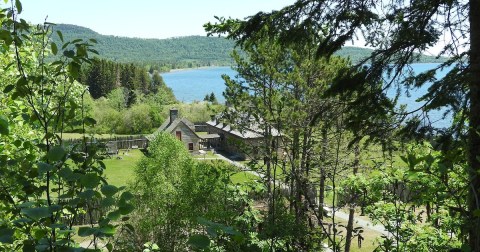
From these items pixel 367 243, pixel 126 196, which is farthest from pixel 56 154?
pixel 367 243

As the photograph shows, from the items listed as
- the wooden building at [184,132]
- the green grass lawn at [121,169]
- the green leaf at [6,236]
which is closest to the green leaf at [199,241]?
the green leaf at [6,236]

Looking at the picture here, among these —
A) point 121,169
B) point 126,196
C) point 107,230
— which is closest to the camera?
point 107,230

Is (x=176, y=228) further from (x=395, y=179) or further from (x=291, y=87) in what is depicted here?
(x=395, y=179)

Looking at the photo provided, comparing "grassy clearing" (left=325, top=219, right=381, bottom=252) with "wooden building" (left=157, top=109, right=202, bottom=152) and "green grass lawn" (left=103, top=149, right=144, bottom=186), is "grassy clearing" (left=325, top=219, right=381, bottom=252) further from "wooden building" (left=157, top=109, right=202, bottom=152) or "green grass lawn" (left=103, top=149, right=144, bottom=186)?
A: "wooden building" (left=157, top=109, right=202, bottom=152)

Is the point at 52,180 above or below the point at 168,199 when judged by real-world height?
above

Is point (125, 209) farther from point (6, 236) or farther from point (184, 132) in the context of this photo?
point (184, 132)

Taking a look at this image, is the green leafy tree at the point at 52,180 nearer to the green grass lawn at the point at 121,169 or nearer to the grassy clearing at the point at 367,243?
the grassy clearing at the point at 367,243

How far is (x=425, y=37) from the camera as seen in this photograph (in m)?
4.39

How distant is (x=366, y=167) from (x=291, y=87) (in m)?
4.42

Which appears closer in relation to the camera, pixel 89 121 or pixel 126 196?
pixel 126 196

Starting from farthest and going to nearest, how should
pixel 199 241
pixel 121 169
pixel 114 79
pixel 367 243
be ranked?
pixel 114 79, pixel 121 169, pixel 367 243, pixel 199 241

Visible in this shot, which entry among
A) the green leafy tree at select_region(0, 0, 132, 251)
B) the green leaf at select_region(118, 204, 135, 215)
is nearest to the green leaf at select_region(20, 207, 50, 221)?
the green leafy tree at select_region(0, 0, 132, 251)

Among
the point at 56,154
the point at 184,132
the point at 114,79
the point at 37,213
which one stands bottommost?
the point at 184,132

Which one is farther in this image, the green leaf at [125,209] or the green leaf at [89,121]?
the green leaf at [89,121]
